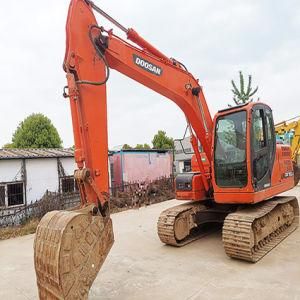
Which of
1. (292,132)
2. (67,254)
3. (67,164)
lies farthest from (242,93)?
(67,254)

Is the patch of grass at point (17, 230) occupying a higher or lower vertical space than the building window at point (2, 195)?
lower

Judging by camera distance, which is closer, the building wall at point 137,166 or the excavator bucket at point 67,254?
the excavator bucket at point 67,254

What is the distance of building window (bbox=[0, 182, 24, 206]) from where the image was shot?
10023mm

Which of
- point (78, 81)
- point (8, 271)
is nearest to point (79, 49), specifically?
point (78, 81)

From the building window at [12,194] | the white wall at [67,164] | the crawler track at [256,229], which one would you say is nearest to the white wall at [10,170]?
the building window at [12,194]

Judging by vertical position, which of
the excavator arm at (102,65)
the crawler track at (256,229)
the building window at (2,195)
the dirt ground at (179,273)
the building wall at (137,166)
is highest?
the excavator arm at (102,65)

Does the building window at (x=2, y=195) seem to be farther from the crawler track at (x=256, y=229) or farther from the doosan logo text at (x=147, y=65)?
the crawler track at (x=256, y=229)

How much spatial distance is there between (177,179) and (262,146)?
1.91 m

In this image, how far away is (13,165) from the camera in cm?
1034

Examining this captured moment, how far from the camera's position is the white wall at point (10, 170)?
10.0 meters

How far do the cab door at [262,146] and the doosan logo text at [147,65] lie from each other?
186 centimetres

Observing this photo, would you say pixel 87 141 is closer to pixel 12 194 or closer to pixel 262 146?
pixel 262 146

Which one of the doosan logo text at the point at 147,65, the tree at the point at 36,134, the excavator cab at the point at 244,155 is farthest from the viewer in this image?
the tree at the point at 36,134

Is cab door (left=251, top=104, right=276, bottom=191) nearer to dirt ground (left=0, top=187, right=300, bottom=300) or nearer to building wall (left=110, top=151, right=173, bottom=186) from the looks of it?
dirt ground (left=0, top=187, right=300, bottom=300)
